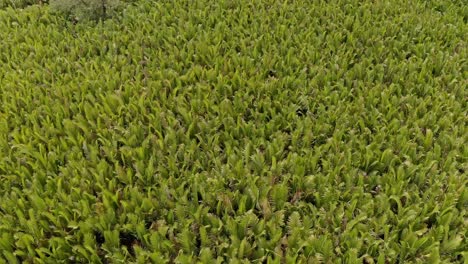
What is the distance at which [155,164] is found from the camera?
379 centimetres

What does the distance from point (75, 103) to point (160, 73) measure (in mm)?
855

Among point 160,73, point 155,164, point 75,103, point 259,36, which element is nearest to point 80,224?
Result: point 155,164

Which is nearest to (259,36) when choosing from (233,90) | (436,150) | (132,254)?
(233,90)

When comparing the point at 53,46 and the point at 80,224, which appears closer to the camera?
the point at 80,224

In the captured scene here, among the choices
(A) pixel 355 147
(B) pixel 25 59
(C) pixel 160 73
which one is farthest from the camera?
(B) pixel 25 59

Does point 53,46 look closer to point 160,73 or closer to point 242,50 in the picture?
point 160,73

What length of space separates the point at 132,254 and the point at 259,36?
3051 millimetres

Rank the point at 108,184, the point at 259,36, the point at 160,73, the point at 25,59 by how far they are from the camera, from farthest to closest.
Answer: the point at 259,36 < the point at 25,59 < the point at 160,73 < the point at 108,184

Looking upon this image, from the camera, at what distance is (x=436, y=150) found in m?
3.86

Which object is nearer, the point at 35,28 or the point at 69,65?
the point at 69,65

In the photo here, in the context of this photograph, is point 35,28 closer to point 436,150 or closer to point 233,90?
point 233,90

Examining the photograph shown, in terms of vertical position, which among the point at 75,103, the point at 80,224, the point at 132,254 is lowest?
the point at 132,254

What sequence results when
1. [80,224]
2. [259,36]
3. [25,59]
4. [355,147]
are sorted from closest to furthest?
[80,224] → [355,147] → [25,59] → [259,36]

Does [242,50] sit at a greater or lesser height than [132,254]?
greater
